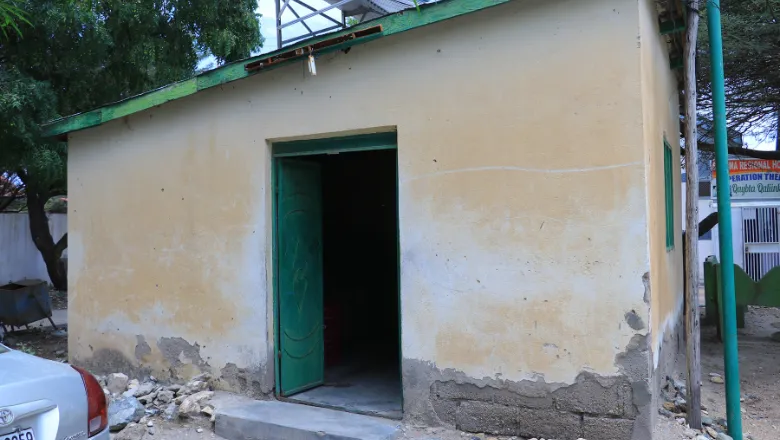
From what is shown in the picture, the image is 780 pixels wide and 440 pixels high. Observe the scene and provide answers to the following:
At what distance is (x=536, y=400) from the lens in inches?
172

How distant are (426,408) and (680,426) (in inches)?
79.5

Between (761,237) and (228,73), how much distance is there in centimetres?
1602

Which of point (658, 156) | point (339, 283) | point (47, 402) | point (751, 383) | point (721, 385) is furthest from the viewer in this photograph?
point (339, 283)

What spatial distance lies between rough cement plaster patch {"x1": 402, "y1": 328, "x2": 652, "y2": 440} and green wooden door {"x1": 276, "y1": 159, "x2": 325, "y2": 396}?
4.50ft

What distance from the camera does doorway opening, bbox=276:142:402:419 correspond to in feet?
18.7

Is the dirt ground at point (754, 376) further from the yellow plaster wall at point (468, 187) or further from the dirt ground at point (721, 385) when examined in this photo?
the yellow plaster wall at point (468, 187)

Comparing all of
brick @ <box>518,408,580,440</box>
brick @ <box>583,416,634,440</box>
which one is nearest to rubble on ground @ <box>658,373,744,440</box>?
brick @ <box>583,416,634,440</box>

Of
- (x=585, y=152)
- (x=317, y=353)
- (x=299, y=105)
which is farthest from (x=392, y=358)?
(x=585, y=152)

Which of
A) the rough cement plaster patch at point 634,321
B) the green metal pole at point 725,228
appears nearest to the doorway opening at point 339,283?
the rough cement plaster patch at point 634,321

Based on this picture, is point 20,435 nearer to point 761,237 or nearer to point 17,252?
point 17,252

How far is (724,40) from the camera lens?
8.07 m

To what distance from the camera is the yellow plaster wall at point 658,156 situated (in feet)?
14.4

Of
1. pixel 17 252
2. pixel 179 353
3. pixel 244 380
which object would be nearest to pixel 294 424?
pixel 244 380

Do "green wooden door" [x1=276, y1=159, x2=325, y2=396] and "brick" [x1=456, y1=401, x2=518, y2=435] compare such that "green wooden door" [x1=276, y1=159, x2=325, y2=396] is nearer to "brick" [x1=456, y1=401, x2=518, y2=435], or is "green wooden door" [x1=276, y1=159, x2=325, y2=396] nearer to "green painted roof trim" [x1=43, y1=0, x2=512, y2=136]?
"green painted roof trim" [x1=43, y1=0, x2=512, y2=136]
